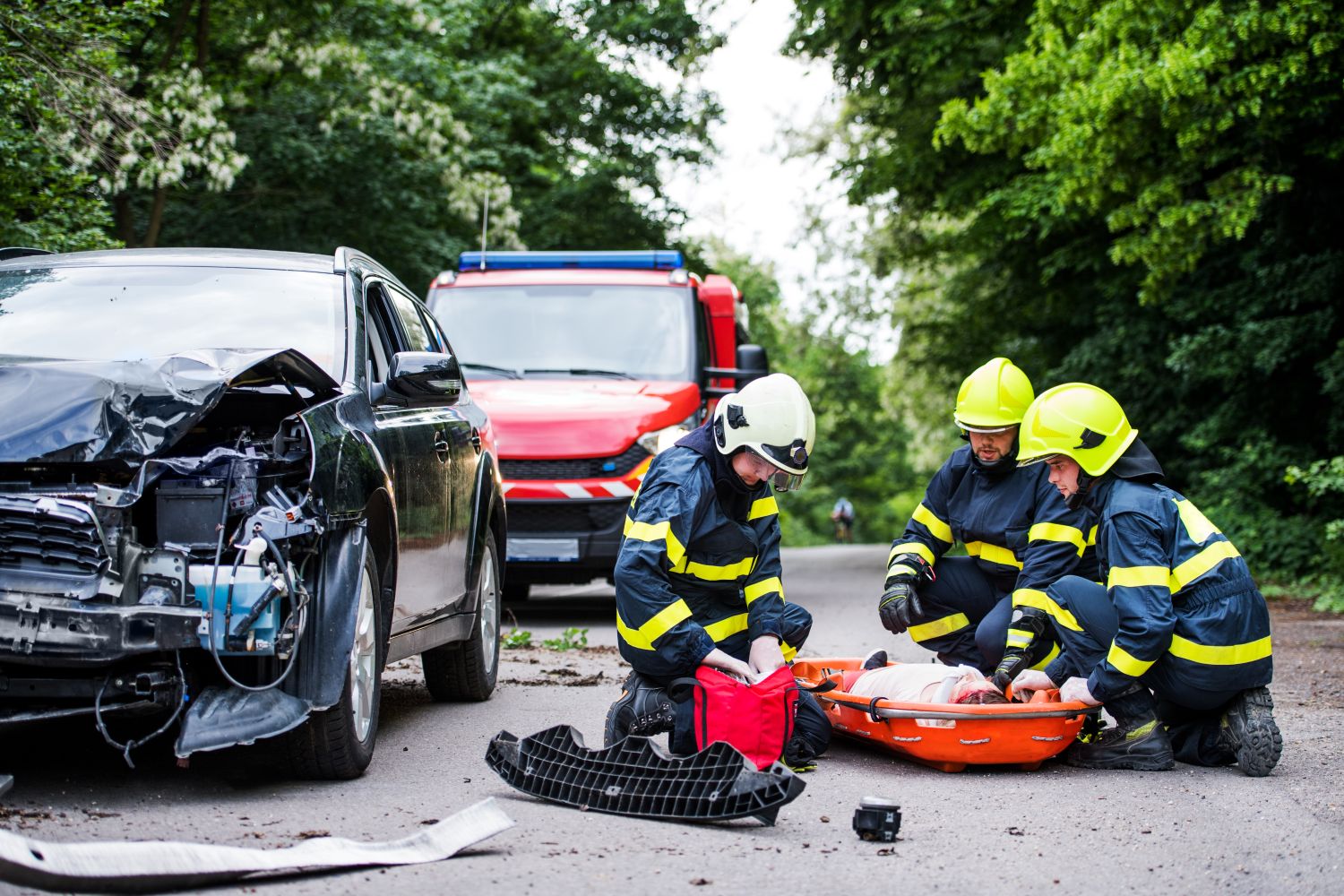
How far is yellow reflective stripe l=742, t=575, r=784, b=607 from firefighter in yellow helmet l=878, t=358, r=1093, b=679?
0.86 metres

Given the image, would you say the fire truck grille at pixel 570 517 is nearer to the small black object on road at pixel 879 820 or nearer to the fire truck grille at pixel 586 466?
the fire truck grille at pixel 586 466

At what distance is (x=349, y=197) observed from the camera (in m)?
20.5

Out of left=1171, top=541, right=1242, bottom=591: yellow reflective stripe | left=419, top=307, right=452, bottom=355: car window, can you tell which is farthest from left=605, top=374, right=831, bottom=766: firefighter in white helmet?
left=419, top=307, right=452, bottom=355: car window

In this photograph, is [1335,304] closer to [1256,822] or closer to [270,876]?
[1256,822]

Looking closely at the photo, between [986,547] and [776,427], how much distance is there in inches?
73.3

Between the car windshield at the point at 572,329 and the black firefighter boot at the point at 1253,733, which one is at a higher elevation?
the car windshield at the point at 572,329

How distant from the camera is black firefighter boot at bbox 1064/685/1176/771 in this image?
19.9ft

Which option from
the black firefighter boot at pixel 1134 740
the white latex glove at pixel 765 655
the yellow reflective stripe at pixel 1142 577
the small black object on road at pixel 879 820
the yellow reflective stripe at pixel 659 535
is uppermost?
the yellow reflective stripe at pixel 659 535

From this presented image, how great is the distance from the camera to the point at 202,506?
4824 mm

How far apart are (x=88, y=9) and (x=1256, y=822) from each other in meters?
10.1

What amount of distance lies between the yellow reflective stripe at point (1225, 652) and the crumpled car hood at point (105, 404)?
139 inches

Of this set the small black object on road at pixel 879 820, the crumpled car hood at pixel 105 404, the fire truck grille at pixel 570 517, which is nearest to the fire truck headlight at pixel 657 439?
the fire truck grille at pixel 570 517

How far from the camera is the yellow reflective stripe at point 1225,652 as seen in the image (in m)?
5.86

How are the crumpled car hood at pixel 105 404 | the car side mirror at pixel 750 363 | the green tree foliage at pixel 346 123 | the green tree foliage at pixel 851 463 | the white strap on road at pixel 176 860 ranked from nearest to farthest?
the white strap on road at pixel 176 860, the crumpled car hood at pixel 105 404, the green tree foliage at pixel 346 123, the car side mirror at pixel 750 363, the green tree foliage at pixel 851 463
